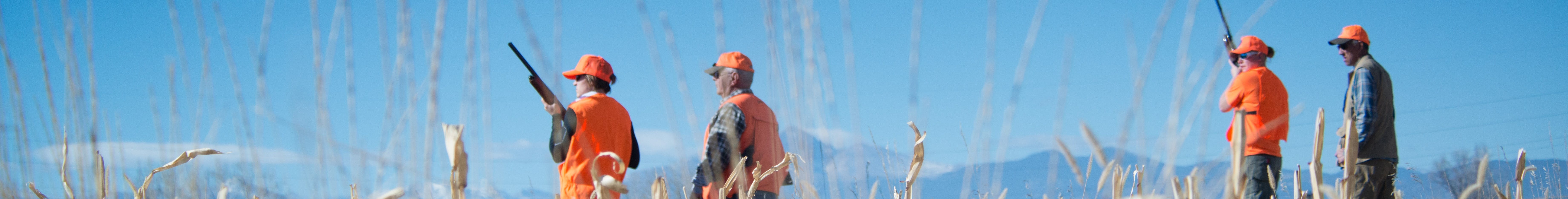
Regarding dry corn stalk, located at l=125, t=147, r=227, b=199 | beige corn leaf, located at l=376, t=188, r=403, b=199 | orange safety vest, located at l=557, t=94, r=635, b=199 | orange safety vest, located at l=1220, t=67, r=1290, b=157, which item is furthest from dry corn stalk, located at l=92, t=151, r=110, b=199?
orange safety vest, located at l=1220, t=67, r=1290, b=157

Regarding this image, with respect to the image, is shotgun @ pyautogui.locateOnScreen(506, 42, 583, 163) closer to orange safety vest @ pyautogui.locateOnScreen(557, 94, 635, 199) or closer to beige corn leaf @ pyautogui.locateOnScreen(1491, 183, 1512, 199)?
orange safety vest @ pyautogui.locateOnScreen(557, 94, 635, 199)

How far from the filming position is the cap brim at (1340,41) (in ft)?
8.96

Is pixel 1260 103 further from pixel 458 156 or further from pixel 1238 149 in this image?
pixel 458 156

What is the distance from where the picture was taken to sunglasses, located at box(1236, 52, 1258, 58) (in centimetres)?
265

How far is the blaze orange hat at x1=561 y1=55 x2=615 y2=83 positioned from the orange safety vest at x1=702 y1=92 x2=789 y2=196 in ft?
1.13

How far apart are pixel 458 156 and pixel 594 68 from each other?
6.60 ft

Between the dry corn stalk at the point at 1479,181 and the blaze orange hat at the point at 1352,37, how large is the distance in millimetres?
2011

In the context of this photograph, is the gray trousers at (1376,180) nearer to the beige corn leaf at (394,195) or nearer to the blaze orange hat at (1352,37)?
the blaze orange hat at (1352,37)

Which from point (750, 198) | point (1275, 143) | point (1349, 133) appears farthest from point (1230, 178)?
point (1275, 143)

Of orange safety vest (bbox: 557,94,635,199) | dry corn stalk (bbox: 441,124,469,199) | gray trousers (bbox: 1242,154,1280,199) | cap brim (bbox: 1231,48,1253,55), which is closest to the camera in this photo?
dry corn stalk (bbox: 441,124,469,199)

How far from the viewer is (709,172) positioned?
2338 mm

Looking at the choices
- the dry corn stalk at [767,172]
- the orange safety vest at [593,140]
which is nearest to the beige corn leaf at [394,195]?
the dry corn stalk at [767,172]

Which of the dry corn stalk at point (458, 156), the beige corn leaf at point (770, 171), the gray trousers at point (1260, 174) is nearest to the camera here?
the dry corn stalk at point (458, 156)

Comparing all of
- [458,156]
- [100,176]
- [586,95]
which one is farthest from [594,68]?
[458,156]
